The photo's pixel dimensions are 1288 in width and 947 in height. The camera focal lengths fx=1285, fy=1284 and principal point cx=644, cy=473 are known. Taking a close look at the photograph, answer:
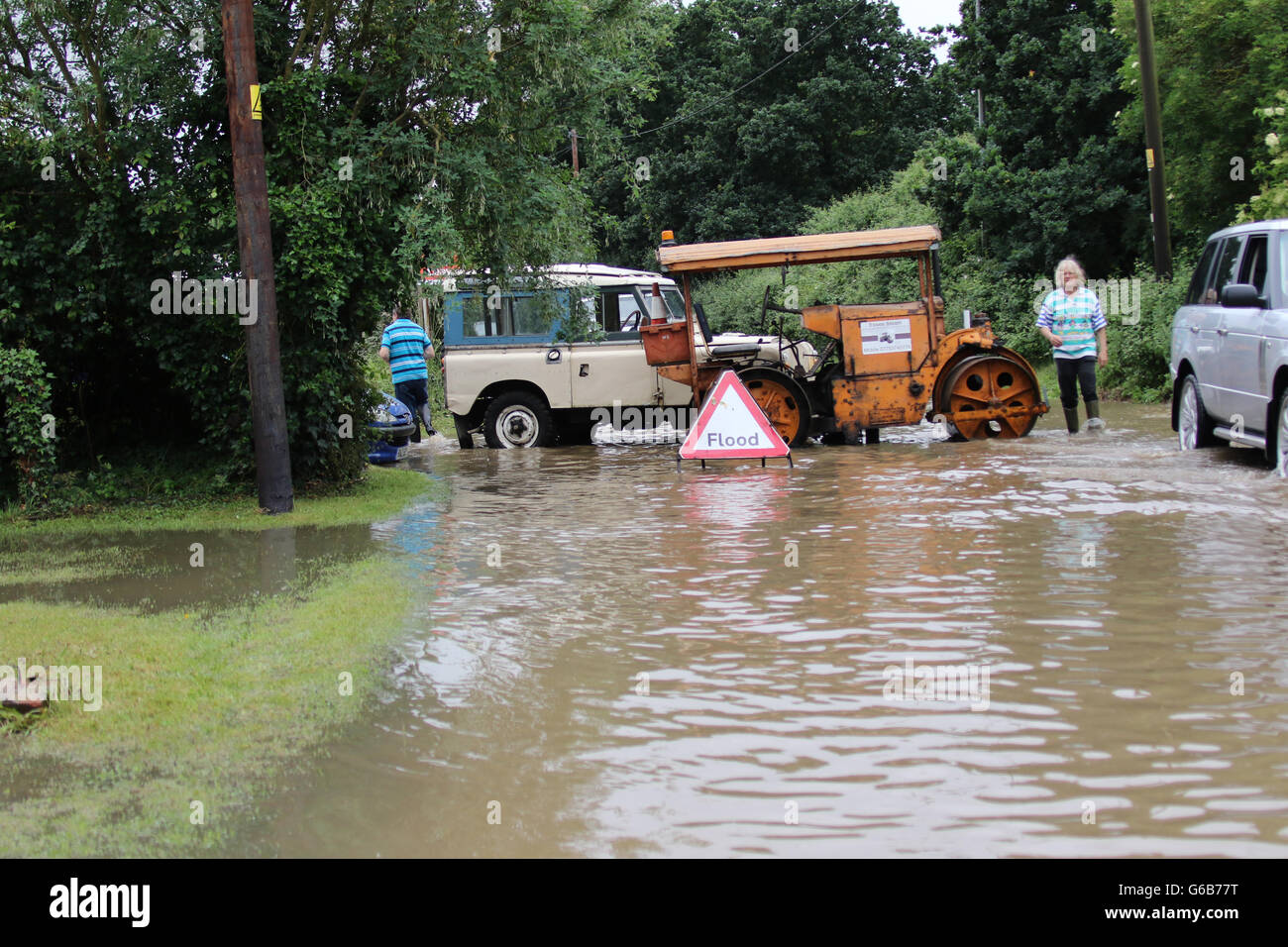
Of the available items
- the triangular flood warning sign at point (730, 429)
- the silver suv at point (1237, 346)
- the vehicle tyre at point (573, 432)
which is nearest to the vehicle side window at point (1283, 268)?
the silver suv at point (1237, 346)

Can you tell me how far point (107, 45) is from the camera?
12.4m

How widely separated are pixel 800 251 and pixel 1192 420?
15.2 ft

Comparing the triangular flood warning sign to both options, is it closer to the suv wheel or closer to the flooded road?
the flooded road

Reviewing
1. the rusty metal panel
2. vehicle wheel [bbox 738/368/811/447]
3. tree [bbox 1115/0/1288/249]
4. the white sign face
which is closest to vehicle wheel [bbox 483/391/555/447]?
vehicle wheel [bbox 738/368/811/447]

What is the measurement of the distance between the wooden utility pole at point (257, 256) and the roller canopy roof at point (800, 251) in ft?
15.7

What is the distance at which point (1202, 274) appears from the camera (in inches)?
504

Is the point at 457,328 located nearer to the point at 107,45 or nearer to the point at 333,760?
the point at 107,45

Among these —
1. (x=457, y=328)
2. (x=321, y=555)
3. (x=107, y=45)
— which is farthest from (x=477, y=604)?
(x=457, y=328)

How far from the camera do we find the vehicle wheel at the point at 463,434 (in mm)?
18375

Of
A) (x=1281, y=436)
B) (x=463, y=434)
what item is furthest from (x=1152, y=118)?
(x=463, y=434)

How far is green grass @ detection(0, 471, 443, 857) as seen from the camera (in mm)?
4613

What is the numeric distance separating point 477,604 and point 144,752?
2.85 meters

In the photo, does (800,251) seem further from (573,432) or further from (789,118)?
(789,118)

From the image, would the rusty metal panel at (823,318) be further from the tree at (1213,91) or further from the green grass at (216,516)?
the tree at (1213,91)
